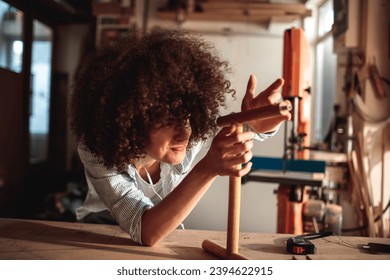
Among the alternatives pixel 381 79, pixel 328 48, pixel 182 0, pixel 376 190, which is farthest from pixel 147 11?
pixel 376 190

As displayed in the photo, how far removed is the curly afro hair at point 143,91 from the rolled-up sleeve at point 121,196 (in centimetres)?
3

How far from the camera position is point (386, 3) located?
0.94 metres

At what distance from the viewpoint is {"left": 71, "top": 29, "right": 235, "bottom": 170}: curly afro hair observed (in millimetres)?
657

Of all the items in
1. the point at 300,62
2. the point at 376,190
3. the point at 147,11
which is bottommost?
the point at 376,190

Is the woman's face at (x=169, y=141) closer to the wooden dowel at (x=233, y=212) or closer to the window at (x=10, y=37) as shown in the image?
the wooden dowel at (x=233, y=212)

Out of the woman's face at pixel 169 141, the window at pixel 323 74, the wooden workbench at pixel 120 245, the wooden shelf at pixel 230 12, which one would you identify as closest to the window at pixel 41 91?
the wooden shelf at pixel 230 12

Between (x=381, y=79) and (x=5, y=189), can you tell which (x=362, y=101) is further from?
(x=5, y=189)

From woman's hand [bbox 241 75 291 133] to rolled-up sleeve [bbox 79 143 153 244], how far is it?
0.88ft

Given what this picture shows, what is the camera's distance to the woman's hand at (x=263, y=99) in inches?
26.3

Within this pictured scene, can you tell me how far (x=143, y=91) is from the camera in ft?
2.11

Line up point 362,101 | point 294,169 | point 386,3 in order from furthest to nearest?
point 294,169 < point 362,101 < point 386,3

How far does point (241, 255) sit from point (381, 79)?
74 cm

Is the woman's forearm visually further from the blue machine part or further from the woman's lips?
the blue machine part

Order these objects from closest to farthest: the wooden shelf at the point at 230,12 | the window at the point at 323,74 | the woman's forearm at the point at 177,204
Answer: the woman's forearm at the point at 177,204
the window at the point at 323,74
the wooden shelf at the point at 230,12
